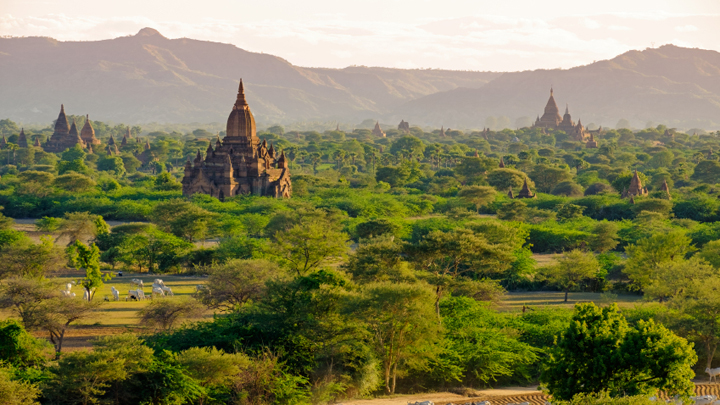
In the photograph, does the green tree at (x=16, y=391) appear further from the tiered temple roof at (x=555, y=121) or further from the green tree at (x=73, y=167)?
the tiered temple roof at (x=555, y=121)

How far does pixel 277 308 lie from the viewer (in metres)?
26.0

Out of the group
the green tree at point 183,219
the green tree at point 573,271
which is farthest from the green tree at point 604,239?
the green tree at point 183,219

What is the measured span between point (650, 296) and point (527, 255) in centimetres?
1023

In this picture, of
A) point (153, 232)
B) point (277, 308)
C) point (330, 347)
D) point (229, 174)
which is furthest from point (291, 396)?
point (229, 174)

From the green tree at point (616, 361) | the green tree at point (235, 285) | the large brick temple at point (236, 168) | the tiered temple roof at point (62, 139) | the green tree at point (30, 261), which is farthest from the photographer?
the tiered temple roof at point (62, 139)

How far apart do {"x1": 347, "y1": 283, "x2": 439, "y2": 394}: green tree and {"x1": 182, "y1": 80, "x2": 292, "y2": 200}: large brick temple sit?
4273 centimetres

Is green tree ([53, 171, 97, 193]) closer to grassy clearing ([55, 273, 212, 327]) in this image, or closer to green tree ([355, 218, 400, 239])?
green tree ([355, 218, 400, 239])

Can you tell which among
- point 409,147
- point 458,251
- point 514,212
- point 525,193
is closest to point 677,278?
point 458,251

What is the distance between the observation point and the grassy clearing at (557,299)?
3527 cm

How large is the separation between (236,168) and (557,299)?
36464mm

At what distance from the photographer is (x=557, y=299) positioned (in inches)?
1468

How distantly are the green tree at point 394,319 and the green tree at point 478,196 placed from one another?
4504 cm

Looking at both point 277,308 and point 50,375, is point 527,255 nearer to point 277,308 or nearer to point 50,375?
point 277,308

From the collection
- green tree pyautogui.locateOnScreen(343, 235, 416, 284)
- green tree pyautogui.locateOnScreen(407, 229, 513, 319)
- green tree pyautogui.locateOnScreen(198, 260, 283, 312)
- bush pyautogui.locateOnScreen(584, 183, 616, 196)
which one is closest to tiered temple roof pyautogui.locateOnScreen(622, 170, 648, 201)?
bush pyautogui.locateOnScreen(584, 183, 616, 196)
